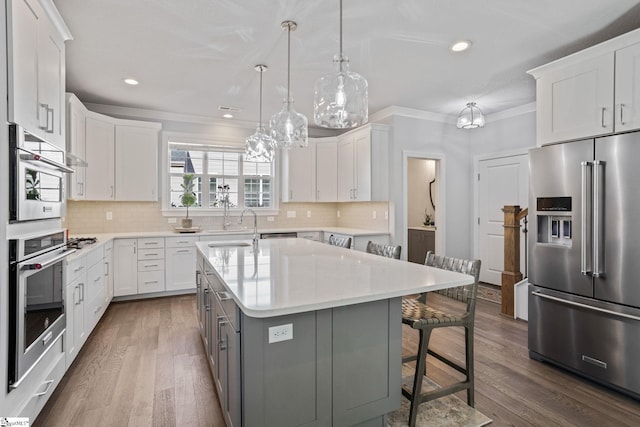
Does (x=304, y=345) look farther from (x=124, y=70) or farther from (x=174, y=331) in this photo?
(x=124, y=70)

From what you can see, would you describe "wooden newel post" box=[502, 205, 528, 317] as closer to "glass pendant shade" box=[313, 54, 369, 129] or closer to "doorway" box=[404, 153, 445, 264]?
"doorway" box=[404, 153, 445, 264]

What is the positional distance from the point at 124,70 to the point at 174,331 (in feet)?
9.01

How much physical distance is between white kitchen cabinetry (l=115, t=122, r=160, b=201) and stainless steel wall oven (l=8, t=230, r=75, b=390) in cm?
270

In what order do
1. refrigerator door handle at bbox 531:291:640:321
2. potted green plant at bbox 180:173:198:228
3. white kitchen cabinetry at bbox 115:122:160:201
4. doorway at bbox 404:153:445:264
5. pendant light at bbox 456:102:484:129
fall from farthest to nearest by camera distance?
doorway at bbox 404:153:445:264
potted green plant at bbox 180:173:198:228
white kitchen cabinetry at bbox 115:122:160:201
pendant light at bbox 456:102:484:129
refrigerator door handle at bbox 531:291:640:321

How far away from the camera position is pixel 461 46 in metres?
3.05

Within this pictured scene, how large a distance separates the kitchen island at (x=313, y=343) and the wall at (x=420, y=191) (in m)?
5.08

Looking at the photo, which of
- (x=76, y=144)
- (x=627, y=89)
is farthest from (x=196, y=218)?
(x=627, y=89)

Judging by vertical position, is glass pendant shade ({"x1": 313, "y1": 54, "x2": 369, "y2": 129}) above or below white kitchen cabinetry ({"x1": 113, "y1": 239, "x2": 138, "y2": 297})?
above

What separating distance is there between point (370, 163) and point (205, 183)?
2686mm

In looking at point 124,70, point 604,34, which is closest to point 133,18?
point 124,70

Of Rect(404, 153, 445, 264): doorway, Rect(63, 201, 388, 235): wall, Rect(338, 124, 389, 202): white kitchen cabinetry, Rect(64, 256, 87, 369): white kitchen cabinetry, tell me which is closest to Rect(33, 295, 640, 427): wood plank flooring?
Rect(64, 256, 87, 369): white kitchen cabinetry

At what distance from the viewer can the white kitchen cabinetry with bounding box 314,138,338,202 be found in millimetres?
5715

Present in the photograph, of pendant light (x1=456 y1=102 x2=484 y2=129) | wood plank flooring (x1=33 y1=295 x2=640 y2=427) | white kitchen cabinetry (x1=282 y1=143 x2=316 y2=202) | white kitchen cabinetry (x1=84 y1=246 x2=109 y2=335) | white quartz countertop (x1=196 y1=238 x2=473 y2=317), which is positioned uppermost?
pendant light (x1=456 y1=102 x2=484 y2=129)

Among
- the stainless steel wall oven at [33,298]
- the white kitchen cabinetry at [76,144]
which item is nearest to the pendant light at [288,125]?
the stainless steel wall oven at [33,298]
